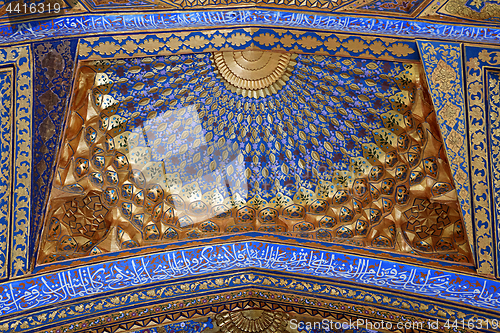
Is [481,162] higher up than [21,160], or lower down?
lower down

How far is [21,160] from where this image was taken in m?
4.01

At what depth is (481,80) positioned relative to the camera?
12.5ft

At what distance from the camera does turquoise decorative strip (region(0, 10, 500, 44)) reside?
366cm

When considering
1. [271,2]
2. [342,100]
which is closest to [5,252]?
[271,2]

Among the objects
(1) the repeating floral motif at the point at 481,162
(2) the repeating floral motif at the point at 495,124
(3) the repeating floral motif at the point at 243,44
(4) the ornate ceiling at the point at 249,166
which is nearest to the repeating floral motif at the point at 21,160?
(4) the ornate ceiling at the point at 249,166

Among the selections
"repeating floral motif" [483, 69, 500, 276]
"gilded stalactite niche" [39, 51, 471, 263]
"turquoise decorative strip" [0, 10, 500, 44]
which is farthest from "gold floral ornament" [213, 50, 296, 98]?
"repeating floral motif" [483, 69, 500, 276]

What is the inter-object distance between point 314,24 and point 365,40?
A: 444 millimetres

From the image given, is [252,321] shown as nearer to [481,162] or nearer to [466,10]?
[481,162]

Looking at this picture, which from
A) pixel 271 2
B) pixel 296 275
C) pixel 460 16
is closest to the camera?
pixel 460 16

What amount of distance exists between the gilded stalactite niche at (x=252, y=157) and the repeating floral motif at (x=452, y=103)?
0.23 meters

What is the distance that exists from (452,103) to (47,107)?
337 centimetres

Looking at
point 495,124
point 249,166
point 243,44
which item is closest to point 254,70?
point 243,44

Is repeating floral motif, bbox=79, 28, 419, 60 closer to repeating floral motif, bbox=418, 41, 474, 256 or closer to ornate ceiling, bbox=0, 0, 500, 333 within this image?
ornate ceiling, bbox=0, 0, 500, 333

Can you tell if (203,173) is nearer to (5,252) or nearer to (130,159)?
(130,159)
